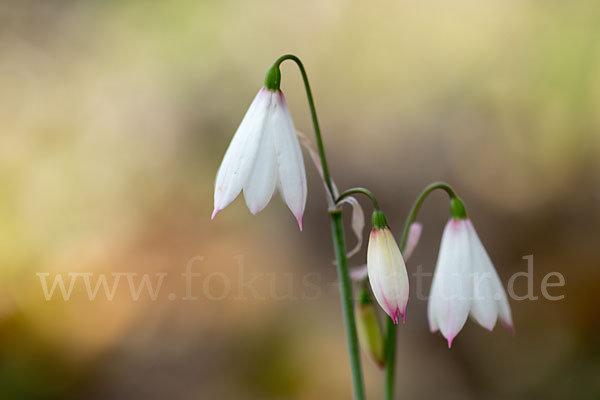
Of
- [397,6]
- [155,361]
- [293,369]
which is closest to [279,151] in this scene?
[293,369]

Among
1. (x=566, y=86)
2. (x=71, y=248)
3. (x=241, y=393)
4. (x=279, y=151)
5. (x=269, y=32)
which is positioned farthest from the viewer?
(x=269, y=32)

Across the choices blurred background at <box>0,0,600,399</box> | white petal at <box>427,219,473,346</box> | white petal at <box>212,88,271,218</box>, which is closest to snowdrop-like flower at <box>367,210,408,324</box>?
white petal at <box>427,219,473,346</box>

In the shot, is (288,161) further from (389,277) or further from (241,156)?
(389,277)

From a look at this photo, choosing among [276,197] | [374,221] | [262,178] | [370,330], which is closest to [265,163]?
[262,178]

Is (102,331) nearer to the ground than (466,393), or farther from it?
farther from it

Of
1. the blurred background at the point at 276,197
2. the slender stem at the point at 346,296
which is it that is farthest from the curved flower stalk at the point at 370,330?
the blurred background at the point at 276,197

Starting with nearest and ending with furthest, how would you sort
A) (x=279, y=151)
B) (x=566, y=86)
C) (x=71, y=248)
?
1. (x=279, y=151)
2. (x=71, y=248)
3. (x=566, y=86)

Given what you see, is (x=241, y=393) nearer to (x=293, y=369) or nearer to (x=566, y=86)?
(x=293, y=369)

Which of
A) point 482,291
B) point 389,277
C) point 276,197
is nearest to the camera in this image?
point 389,277
